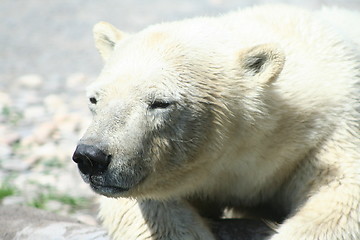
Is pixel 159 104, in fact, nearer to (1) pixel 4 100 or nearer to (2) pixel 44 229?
(2) pixel 44 229

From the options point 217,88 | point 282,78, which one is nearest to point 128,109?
point 217,88

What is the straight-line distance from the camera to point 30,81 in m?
7.94

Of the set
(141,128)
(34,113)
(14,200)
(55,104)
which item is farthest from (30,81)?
(141,128)

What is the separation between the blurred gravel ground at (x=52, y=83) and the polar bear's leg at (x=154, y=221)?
39.8 inches

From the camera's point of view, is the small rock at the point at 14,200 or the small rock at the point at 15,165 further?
the small rock at the point at 15,165

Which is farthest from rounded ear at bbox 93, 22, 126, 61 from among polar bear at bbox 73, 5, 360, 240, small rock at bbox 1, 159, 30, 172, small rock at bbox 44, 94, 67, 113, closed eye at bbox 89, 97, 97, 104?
small rock at bbox 44, 94, 67, 113

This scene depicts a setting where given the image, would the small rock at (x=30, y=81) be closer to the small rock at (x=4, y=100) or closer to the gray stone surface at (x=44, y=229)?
the small rock at (x=4, y=100)

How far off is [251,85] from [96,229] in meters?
1.10

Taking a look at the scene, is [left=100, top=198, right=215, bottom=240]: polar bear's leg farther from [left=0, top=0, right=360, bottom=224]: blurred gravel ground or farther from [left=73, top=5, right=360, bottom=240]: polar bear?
[left=0, top=0, right=360, bottom=224]: blurred gravel ground

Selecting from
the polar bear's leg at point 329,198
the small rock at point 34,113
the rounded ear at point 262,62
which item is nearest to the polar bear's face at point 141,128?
the rounded ear at point 262,62

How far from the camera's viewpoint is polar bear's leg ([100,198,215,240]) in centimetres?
335

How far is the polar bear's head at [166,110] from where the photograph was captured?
2.95 m

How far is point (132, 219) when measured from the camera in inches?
137

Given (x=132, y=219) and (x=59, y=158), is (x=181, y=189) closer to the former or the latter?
(x=132, y=219)
